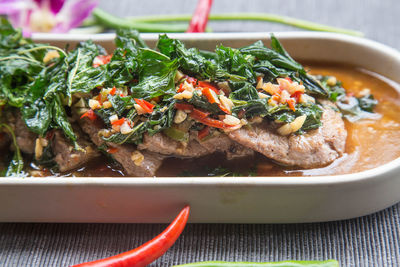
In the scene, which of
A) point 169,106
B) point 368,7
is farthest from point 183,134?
point 368,7

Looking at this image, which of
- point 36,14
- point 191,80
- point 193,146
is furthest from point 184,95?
point 36,14

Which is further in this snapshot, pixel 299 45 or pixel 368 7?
pixel 368 7

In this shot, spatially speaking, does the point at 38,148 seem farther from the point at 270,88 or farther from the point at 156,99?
the point at 270,88

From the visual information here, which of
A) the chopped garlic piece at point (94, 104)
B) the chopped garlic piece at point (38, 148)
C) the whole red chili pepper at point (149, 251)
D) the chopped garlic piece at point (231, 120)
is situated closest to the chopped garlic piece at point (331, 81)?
the chopped garlic piece at point (231, 120)

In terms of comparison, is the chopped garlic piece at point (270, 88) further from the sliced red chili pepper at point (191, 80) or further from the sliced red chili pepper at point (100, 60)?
the sliced red chili pepper at point (100, 60)

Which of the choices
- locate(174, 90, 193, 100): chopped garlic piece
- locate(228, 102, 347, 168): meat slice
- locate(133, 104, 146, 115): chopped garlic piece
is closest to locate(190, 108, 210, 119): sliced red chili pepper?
locate(174, 90, 193, 100): chopped garlic piece

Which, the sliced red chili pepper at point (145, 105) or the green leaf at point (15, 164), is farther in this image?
the green leaf at point (15, 164)

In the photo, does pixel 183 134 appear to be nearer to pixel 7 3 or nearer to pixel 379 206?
pixel 379 206
